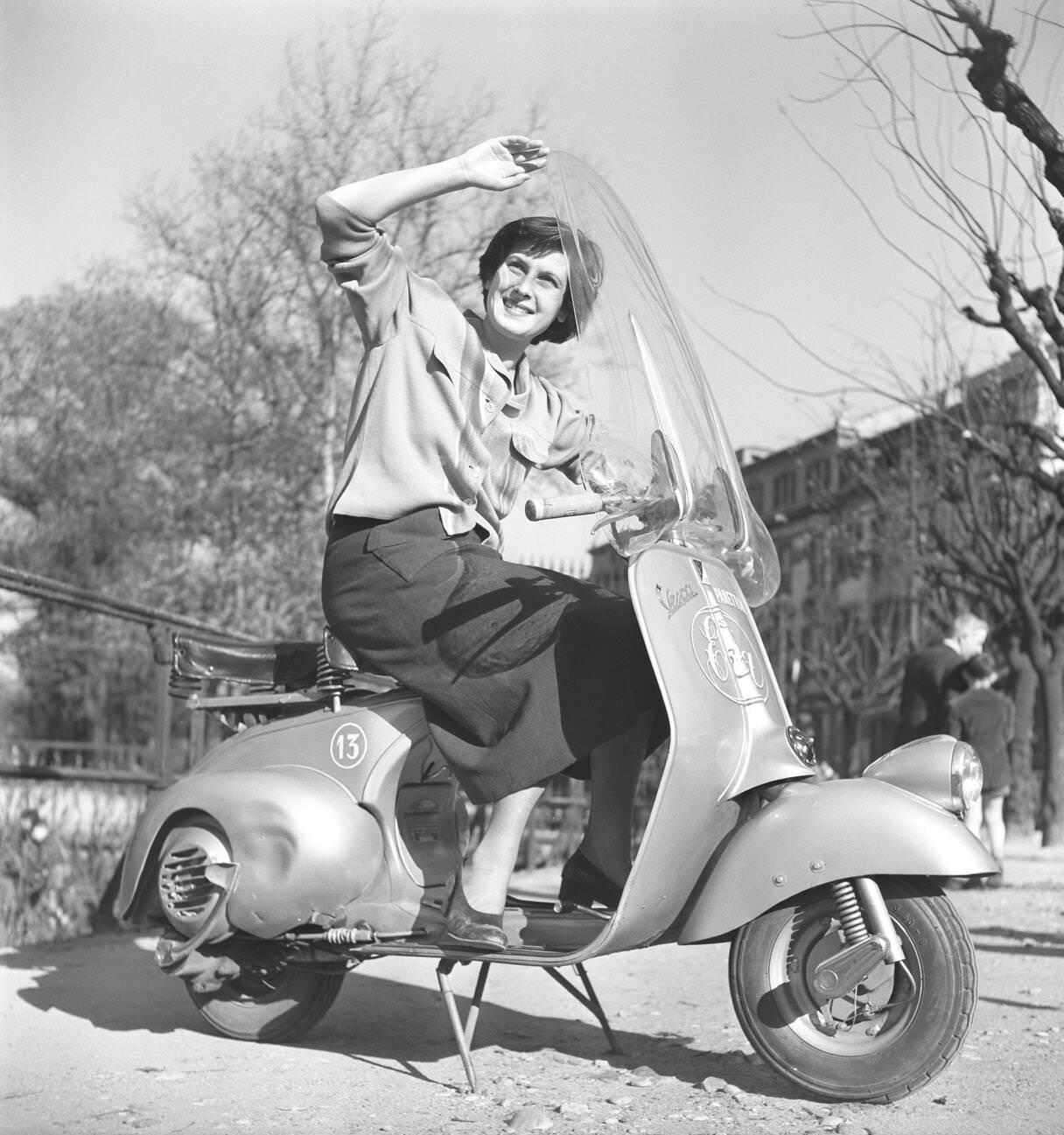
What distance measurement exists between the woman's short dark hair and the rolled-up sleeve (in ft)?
0.88

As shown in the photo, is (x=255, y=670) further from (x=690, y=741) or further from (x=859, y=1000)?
(x=859, y=1000)

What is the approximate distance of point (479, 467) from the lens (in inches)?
162

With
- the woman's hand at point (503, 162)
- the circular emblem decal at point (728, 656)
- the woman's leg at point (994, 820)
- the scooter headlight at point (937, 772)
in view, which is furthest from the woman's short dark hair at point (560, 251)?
the woman's leg at point (994, 820)

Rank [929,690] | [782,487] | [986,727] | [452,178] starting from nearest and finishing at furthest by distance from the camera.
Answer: [452,178]
[929,690]
[986,727]
[782,487]

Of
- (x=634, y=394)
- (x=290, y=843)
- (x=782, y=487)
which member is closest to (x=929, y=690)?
(x=290, y=843)

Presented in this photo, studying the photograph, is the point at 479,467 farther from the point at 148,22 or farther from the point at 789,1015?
the point at 148,22

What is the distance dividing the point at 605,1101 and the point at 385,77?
43.2 ft

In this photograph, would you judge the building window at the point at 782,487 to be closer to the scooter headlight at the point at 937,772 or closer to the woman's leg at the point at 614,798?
the woman's leg at the point at 614,798

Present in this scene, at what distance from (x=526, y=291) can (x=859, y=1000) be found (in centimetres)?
194

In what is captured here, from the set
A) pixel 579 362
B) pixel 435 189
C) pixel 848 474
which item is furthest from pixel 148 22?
pixel 848 474

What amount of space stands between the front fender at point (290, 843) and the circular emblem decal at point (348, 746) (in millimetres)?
63

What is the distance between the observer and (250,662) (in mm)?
4789

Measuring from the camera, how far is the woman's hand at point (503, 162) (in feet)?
12.4

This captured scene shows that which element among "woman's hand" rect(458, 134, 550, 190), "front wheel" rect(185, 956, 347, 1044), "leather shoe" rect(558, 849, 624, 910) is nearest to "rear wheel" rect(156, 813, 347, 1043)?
"front wheel" rect(185, 956, 347, 1044)
